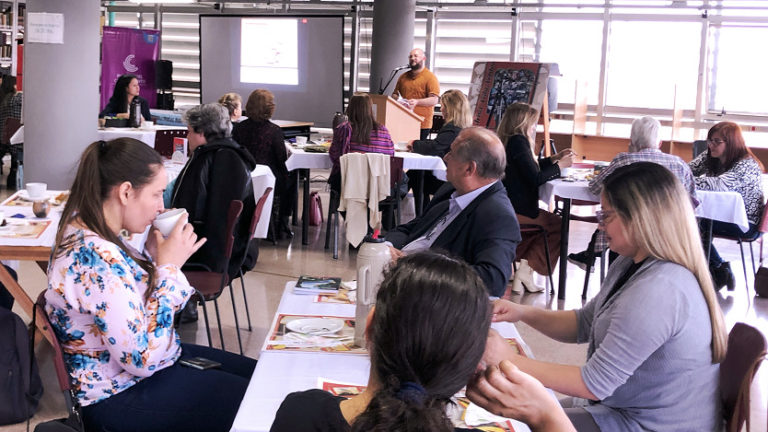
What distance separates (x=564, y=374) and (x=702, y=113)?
984cm

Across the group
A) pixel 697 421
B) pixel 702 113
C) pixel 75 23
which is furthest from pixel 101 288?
pixel 702 113

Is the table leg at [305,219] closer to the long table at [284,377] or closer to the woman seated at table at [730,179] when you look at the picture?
the woman seated at table at [730,179]

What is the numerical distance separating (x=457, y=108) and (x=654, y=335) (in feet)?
16.7

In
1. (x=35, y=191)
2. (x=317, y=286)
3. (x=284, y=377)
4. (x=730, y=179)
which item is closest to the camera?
(x=284, y=377)

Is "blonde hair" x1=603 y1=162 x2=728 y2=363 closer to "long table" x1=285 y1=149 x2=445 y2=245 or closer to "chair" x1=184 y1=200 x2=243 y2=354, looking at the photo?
"chair" x1=184 y1=200 x2=243 y2=354

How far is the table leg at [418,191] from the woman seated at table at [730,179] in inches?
89.2

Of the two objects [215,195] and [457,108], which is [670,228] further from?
[457,108]

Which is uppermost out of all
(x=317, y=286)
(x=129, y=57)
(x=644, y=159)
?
(x=129, y=57)

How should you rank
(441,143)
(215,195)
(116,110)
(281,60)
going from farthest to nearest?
(281,60)
(116,110)
(441,143)
(215,195)

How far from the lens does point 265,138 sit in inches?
273

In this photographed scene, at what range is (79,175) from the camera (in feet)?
7.17

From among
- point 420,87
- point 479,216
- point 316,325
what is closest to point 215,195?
point 479,216

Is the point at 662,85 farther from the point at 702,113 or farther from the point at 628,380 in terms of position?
the point at 628,380

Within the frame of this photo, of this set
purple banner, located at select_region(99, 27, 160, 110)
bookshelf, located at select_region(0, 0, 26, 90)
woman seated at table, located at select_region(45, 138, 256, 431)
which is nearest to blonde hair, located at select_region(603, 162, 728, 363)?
woman seated at table, located at select_region(45, 138, 256, 431)
